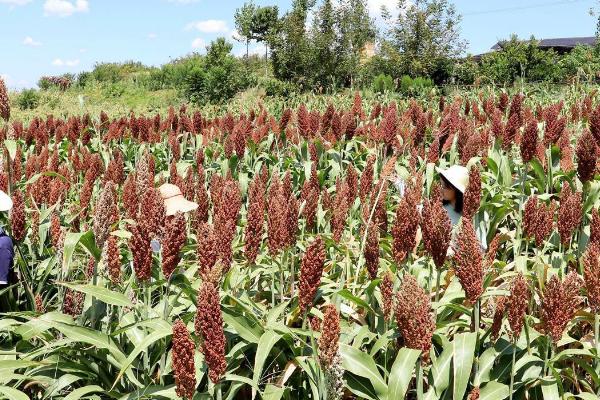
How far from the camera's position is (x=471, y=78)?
923 inches

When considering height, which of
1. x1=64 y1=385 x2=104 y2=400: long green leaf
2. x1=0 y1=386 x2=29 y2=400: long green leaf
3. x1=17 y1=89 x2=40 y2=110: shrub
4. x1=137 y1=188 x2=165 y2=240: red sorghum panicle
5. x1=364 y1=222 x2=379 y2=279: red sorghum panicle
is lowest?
x1=64 y1=385 x2=104 y2=400: long green leaf

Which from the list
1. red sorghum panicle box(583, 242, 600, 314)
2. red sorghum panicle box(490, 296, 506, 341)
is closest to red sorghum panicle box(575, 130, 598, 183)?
red sorghum panicle box(583, 242, 600, 314)

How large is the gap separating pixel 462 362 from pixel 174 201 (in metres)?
2.17

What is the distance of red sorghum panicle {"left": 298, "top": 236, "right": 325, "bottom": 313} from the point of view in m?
2.16

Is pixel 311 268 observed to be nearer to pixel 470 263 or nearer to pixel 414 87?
pixel 470 263

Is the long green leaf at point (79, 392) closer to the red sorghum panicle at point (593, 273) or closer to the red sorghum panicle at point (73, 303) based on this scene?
the red sorghum panicle at point (73, 303)

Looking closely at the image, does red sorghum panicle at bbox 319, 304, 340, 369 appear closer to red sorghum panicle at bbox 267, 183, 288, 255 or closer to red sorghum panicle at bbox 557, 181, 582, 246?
red sorghum panicle at bbox 267, 183, 288, 255

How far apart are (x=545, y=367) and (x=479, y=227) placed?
158 centimetres

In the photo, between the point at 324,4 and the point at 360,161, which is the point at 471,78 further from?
the point at 360,161

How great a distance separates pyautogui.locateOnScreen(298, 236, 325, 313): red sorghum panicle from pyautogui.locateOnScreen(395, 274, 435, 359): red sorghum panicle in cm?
Result: 33

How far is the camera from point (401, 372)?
7.29 feet

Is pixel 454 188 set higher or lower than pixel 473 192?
lower

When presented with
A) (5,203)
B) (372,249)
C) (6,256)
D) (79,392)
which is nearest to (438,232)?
(372,249)

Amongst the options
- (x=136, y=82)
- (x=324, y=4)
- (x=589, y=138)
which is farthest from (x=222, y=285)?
(x=136, y=82)
